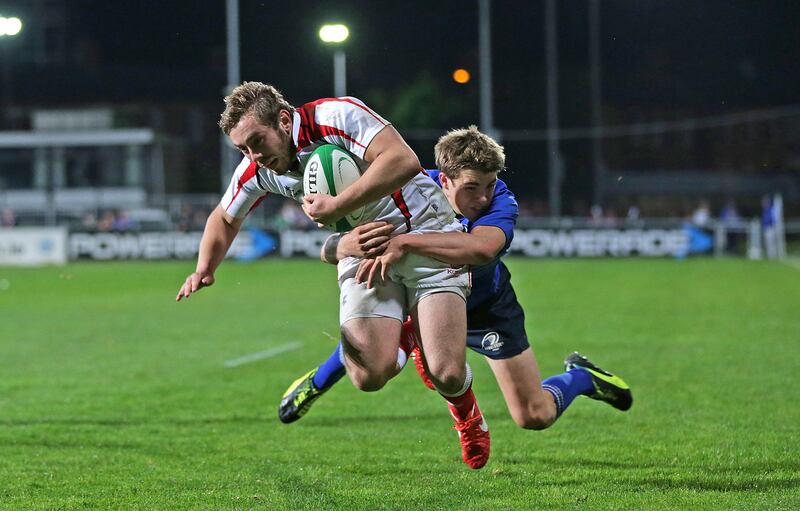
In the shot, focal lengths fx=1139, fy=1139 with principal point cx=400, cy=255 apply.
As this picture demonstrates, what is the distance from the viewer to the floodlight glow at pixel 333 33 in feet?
51.3

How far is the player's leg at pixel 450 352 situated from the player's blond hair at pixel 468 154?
0.61 metres

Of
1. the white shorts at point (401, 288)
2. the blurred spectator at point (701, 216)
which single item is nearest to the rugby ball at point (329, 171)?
the white shorts at point (401, 288)

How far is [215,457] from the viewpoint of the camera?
6098 millimetres

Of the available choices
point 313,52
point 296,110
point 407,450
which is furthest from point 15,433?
point 313,52

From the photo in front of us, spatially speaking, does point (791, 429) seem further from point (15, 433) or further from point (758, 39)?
point (758, 39)

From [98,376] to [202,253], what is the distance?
436 centimetres

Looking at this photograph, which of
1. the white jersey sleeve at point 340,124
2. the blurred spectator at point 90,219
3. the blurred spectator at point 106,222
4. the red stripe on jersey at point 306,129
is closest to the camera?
the white jersey sleeve at point 340,124

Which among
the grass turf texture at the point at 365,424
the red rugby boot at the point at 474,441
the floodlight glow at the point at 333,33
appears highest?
the floodlight glow at the point at 333,33

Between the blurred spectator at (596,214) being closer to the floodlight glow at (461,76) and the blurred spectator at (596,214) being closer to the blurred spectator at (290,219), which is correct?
the blurred spectator at (290,219)

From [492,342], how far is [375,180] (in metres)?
1.49

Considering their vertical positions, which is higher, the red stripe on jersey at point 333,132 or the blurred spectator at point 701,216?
the blurred spectator at point 701,216

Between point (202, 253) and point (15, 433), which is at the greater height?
point (202, 253)

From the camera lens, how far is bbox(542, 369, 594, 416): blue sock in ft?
20.0

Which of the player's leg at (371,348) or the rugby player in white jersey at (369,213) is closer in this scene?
the rugby player in white jersey at (369,213)
